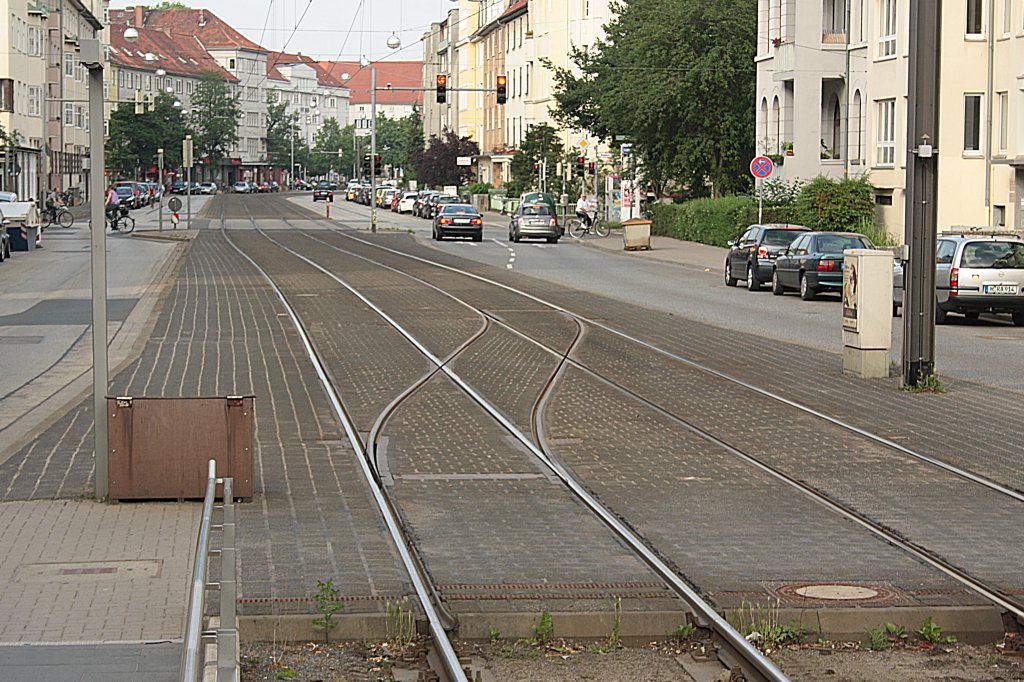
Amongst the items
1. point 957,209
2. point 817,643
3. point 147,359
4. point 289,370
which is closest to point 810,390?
point 289,370

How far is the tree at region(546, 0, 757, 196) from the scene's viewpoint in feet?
202

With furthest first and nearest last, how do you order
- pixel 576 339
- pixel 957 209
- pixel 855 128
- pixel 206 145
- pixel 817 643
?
pixel 206 145 → pixel 855 128 → pixel 957 209 → pixel 576 339 → pixel 817 643

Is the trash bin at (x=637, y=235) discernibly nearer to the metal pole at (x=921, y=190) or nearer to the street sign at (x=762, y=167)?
the street sign at (x=762, y=167)

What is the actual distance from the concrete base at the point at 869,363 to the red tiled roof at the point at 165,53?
131m

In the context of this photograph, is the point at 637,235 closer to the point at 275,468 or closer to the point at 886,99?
the point at 886,99

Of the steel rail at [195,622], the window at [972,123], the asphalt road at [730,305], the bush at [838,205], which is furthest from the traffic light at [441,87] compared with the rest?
the steel rail at [195,622]

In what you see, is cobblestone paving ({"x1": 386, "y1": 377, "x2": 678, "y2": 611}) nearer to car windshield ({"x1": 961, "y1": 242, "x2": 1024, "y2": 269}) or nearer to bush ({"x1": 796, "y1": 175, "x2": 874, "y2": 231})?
car windshield ({"x1": 961, "y1": 242, "x2": 1024, "y2": 269})

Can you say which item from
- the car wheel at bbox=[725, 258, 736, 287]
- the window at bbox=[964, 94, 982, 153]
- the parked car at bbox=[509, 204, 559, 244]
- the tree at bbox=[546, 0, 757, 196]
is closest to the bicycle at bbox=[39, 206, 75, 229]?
the parked car at bbox=[509, 204, 559, 244]

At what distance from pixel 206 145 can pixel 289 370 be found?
460 ft

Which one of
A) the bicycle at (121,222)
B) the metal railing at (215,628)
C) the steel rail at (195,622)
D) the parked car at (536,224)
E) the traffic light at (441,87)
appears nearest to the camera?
the steel rail at (195,622)

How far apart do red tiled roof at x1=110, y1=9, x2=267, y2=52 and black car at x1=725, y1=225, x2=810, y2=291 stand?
150 metres

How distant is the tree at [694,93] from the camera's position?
202 feet

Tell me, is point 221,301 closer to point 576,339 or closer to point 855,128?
point 576,339

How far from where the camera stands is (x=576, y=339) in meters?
22.2
